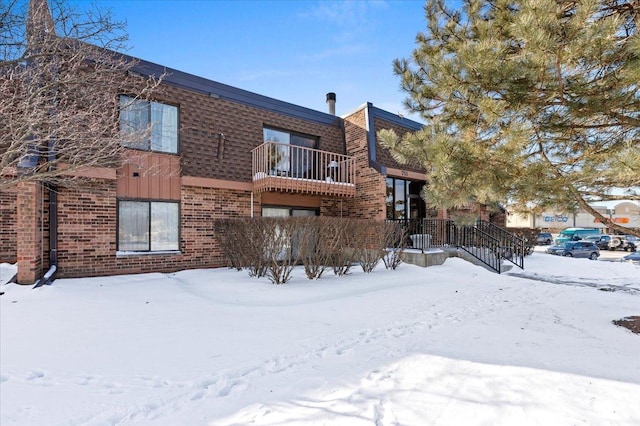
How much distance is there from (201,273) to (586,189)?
8.40 m

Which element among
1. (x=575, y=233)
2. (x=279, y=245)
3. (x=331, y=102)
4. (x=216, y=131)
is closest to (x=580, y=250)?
(x=575, y=233)

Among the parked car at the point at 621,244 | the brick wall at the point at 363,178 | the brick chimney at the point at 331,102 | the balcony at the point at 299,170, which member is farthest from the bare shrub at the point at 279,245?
the parked car at the point at 621,244

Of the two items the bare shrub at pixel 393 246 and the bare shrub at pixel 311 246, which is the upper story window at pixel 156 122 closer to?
the bare shrub at pixel 311 246

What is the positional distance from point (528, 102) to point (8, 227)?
1055 centimetres

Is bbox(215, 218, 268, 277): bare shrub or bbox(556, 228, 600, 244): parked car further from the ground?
bbox(215, 218, 268, 277): bare shrub

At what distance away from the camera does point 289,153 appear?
431 inches

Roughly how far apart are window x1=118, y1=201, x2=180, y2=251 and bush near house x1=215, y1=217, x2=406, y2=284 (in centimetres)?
131

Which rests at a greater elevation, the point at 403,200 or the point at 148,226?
the point at 403,200

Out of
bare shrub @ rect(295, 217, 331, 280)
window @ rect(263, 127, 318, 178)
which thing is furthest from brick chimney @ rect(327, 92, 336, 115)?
bare shrub @ rect(295, 217, 331, 280)

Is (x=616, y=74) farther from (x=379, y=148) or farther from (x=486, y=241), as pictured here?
(x=486, y=241)

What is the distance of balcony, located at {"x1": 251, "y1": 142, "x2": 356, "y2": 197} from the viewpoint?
32.0ft

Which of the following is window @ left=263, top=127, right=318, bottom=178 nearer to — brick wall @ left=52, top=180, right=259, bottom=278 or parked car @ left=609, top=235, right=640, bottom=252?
brick wall @ left=52, top=180, right=259, bottom=278

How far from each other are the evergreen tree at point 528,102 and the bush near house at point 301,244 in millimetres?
2781

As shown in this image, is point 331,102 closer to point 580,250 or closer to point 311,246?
point 311,246
